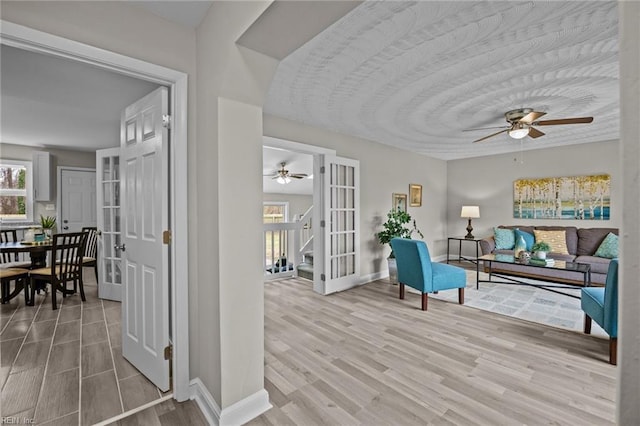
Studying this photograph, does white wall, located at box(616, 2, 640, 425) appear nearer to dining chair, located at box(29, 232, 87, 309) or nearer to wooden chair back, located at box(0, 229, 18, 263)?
dining chair, located at box(29, 232, 87, 309)

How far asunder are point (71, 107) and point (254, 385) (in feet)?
12.3

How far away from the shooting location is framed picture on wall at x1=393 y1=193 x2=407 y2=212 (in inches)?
214

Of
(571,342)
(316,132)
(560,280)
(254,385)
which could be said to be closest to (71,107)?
(316,132)

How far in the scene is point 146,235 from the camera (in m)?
2.02

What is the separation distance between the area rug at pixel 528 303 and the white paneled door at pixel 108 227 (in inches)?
168

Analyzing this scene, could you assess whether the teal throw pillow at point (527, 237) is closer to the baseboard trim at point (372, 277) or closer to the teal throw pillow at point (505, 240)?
the teal throw pillow at point (505, 240)

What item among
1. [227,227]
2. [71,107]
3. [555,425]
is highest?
[71,107]

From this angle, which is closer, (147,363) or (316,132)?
(147,363)

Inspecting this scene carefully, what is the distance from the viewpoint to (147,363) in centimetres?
207

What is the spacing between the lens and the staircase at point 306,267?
16.4ft

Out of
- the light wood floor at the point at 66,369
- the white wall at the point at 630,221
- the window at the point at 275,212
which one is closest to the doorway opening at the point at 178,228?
the light wood floor at the point at 66,369

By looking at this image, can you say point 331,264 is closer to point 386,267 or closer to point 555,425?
→ point 386,267

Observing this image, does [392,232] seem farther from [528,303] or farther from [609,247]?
[609,247]

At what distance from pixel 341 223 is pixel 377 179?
3.97ft
